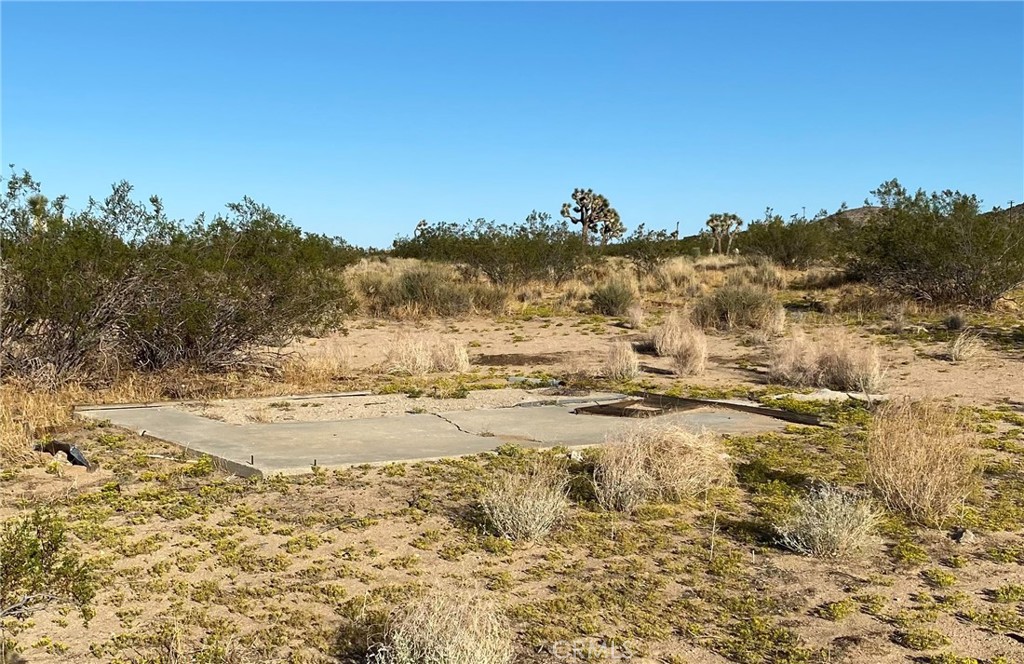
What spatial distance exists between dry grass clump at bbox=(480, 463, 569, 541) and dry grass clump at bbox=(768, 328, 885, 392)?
7417 mm

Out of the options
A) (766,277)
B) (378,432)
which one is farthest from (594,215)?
(378,432)

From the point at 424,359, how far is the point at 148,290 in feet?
14.1

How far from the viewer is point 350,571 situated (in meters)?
5.34

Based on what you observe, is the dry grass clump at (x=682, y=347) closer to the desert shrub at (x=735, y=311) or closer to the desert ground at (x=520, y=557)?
the desert shrub at (x=735, y=311)

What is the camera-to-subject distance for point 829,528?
5.73 meters

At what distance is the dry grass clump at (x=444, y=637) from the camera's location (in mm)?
3918

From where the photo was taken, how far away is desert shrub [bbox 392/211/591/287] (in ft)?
92.1

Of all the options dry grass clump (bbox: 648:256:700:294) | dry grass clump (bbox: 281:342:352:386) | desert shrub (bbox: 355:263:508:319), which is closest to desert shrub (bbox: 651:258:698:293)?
dry grass clump (bbox: 648:256:700:294)

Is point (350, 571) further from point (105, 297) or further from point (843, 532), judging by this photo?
point (105, 297)

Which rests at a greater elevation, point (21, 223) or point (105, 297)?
point (21, 223)

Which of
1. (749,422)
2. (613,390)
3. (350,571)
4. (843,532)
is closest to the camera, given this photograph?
(350,571)

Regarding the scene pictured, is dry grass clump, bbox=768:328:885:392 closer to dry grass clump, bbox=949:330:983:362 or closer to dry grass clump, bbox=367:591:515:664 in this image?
dry grass clump, bbox=949:330:983:362

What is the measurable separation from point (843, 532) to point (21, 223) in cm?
955

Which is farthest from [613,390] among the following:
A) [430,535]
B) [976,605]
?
[976,605]
